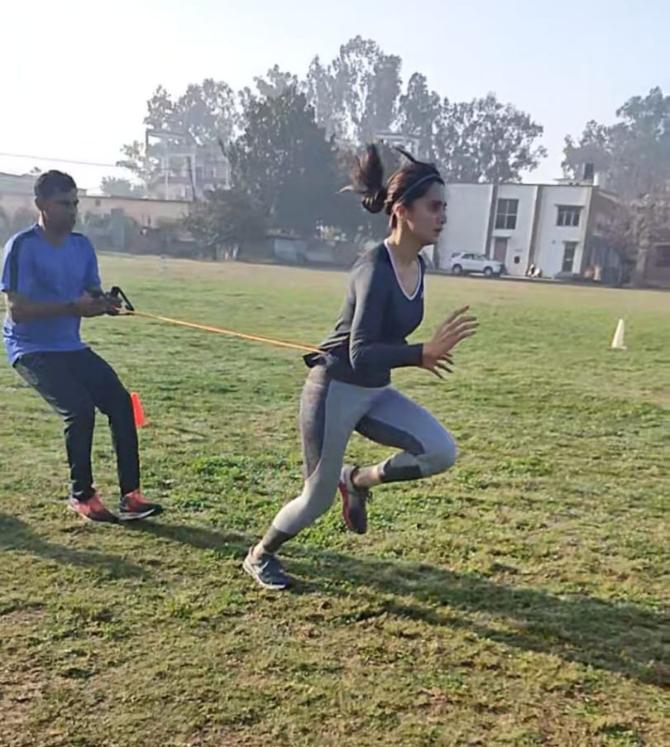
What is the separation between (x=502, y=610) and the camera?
11.7 feet

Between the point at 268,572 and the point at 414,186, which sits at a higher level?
the point at 414,186

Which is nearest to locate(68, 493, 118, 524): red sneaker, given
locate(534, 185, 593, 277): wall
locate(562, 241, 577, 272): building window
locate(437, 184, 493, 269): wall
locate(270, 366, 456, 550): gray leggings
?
locate(270, 366, 456, 550): gray leggings

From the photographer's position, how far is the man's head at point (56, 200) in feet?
13.8

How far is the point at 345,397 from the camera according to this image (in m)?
3.46

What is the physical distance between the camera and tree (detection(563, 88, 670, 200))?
377 feet

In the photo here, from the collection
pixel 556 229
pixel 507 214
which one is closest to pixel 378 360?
pixel 556 229

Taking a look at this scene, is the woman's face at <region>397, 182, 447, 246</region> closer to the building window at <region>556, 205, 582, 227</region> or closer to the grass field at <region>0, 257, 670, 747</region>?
the grass field at <region>0, 257, 670, 747</region>

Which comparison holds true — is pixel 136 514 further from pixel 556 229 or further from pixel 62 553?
pixel 556 229

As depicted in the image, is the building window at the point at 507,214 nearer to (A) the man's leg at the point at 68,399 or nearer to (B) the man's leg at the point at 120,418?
(B) the man's leg at the point at 120,418

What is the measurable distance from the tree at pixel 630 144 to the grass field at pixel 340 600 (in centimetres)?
11333

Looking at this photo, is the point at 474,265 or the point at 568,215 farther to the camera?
the point at 568,215

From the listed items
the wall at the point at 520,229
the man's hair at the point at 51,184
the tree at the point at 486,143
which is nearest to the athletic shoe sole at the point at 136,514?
the man's hair at the point at 51,184

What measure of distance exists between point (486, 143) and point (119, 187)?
5248 centimetres

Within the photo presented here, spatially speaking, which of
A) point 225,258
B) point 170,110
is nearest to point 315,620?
point 225,258
